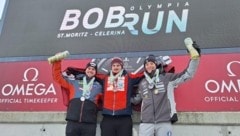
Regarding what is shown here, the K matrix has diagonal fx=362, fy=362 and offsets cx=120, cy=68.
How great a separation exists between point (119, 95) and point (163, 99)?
541 mm

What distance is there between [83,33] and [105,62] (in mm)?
774

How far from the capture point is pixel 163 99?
4223mm

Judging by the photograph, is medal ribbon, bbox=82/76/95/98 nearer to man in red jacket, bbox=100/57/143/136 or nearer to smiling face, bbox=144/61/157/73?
man in red jacket, bbox=100/57/143/136

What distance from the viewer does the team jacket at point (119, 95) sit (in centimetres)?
429

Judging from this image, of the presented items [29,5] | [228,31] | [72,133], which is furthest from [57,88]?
[228,31]

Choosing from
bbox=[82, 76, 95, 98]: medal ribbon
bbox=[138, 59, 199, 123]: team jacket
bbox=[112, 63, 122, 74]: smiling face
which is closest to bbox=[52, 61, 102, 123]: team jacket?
bbox=[82, 76, 95, 98]: medal ribbon

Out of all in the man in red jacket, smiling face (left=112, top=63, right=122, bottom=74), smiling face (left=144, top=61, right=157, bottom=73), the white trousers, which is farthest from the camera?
smiling face (left=112, top=63, right=122, bottom=74)

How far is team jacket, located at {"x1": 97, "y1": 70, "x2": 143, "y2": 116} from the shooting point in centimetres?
429

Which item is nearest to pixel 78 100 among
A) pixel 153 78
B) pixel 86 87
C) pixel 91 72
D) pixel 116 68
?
pixel 86 87

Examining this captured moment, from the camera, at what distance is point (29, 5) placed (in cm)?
659

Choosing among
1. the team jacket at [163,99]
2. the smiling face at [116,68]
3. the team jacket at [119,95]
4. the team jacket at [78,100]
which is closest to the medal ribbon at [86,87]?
the team jacket at [78,100]

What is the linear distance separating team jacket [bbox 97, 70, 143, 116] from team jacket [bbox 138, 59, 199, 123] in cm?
17

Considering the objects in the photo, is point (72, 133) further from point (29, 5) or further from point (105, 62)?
point (29, 5)

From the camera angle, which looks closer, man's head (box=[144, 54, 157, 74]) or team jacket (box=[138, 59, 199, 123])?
team jacket (box=[138, 59, 199, 123])
